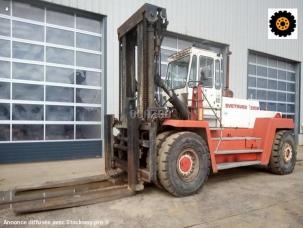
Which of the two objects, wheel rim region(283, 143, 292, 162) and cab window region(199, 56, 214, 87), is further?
wheel rim region(283, 143, 292, 162)

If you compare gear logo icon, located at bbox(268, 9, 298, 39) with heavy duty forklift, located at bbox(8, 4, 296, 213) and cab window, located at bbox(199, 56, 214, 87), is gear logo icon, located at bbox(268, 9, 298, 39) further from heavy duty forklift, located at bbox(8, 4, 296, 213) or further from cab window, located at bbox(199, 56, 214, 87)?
cab window, located at bbox(199, 56, 214, 87)

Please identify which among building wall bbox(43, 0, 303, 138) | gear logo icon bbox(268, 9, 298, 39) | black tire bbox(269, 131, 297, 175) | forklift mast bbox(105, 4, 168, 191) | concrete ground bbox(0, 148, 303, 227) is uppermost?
gear logo icon bbox(268, 9, 298, 39)

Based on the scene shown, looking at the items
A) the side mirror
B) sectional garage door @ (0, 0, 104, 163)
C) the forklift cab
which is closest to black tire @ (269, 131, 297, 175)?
the forklift cab

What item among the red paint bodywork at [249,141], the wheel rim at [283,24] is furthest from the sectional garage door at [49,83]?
the wheel rim at [283,24]

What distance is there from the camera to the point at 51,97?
940cm

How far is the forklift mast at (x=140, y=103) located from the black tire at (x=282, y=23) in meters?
12.4

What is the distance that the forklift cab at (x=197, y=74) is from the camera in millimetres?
6059

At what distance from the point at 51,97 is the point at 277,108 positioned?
13.0 meters

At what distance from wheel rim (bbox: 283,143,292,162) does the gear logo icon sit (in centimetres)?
995

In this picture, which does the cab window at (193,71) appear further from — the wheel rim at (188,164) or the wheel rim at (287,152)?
the wheel rim at (287,152)

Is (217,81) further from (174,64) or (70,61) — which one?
(70,61)

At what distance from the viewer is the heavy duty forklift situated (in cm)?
495

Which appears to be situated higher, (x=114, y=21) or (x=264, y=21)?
(x=264, y=21)

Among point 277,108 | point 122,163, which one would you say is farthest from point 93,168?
point 277,108
